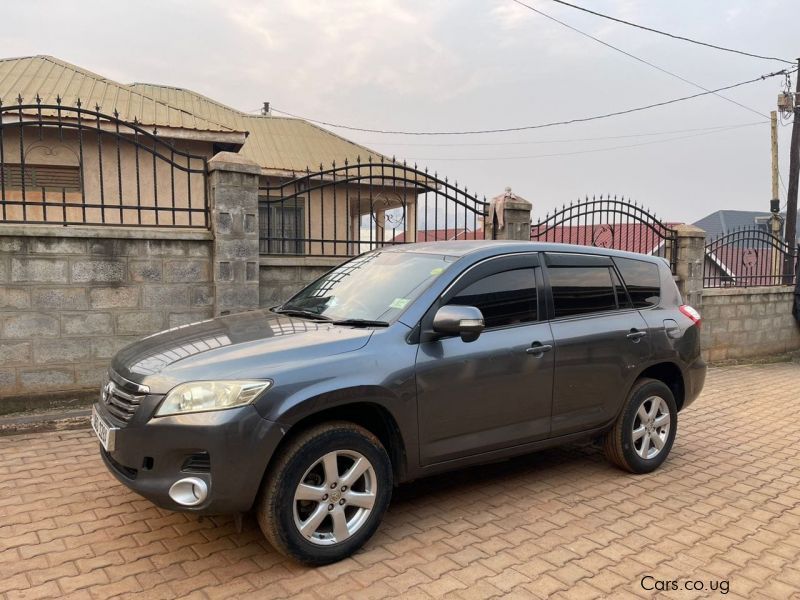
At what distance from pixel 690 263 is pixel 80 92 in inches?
411

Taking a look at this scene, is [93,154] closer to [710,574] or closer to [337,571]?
[337,571]

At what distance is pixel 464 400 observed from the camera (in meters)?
3.48

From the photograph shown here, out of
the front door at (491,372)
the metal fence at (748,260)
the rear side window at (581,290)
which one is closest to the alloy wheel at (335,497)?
the front door at (491,372)

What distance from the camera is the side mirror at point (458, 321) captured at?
130 inches

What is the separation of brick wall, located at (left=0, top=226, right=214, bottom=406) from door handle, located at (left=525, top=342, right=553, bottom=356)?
154 inches

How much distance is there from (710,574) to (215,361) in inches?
111

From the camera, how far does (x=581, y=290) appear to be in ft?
14.1

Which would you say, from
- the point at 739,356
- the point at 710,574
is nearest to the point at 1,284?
the point at 710,574

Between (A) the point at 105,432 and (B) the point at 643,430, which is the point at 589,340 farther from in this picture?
(A) the point at 105,432

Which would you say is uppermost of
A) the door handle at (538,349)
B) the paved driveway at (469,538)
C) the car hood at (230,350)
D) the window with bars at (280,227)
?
the window with bars at (280,227)

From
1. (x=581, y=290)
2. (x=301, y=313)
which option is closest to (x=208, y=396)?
(x=301, y=313)

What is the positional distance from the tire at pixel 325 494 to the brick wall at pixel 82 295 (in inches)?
148

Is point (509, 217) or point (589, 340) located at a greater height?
point (509, 217)

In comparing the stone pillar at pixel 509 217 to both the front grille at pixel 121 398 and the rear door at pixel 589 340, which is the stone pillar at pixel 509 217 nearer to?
the rear door at pixel 589 340
